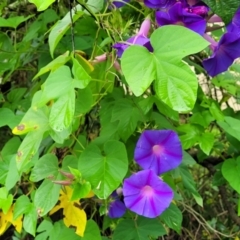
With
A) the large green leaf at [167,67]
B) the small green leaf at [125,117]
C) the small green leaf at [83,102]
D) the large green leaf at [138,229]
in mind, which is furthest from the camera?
the large green leaf at [138,229]

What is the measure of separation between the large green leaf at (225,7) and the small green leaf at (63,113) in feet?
0.78

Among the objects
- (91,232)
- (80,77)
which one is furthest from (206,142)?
(80,77)

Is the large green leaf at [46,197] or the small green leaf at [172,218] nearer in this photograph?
the large green leaf at [46,197]

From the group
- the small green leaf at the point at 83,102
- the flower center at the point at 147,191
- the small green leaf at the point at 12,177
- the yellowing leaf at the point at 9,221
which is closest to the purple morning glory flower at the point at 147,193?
the flower center at the point at 147,191

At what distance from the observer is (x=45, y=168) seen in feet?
2.96

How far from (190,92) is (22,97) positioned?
84 cm

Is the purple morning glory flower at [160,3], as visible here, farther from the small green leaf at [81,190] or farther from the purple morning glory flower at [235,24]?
the small green leaf at [81,190]

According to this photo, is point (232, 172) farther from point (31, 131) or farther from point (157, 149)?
point (31, 131)

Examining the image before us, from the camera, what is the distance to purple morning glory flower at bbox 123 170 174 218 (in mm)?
751

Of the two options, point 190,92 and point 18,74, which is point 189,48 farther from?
point 18,74

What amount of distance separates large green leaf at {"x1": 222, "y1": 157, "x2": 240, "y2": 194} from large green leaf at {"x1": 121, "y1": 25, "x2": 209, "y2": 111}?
483mm

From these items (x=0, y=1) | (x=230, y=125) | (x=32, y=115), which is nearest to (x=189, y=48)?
(x=32, y=115)

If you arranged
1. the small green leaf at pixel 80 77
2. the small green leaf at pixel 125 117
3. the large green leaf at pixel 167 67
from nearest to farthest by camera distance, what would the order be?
the large green leaf at pixel 167 67 < the small green leaf at pixel 80 77 < the small green leaf at pixel 125 117

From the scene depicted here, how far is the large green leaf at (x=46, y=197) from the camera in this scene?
866 mm
